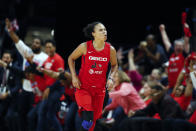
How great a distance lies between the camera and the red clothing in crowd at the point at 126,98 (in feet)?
20.5

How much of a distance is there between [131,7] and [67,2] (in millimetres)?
2340

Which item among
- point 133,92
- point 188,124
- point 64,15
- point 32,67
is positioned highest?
point 64,15

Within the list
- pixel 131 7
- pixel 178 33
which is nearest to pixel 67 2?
pixel 131 7

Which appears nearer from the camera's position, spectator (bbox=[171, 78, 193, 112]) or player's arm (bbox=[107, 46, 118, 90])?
player's arm (bbox=[107, 46, 118, 90])

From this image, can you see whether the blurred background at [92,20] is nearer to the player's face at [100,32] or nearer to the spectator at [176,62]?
the player's face at [100,32]

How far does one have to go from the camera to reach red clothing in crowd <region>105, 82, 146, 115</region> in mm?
6238

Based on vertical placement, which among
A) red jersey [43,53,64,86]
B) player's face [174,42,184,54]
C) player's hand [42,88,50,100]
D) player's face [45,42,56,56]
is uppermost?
player's face [45,42,56,56]

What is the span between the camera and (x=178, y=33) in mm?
9492

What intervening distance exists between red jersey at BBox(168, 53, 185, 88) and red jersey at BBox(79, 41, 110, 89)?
2602 mm

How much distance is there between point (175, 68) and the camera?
6.85 meters

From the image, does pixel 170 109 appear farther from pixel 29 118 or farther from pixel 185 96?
pixel 29 118

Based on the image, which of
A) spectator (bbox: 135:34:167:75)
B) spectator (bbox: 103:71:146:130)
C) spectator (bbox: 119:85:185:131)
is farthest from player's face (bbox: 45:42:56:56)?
spectator (bbox: 135:34:167:75)

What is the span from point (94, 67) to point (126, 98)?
1.98 meters

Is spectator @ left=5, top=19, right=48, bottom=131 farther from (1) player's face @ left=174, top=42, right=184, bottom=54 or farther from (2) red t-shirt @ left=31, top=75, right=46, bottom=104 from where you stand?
(1) player's face @ left=174, top=42, right=184, bottom=54
